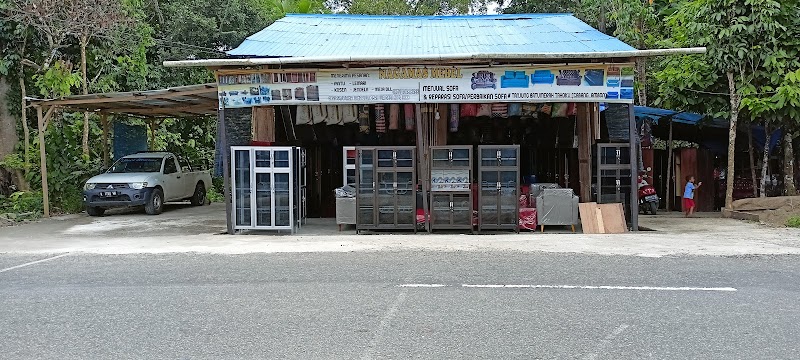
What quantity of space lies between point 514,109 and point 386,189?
3.65 m

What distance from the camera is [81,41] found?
18.7 meters

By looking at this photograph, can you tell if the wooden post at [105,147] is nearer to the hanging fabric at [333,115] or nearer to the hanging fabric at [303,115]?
the hanging fabric at [303,115]

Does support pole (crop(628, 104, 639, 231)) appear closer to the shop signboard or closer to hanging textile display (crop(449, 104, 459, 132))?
the shop signboard

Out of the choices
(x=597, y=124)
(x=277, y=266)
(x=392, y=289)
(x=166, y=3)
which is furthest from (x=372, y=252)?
(x=166, y=3)

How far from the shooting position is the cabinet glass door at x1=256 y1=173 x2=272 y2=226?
1304 centimetres

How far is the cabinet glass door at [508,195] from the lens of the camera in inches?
506

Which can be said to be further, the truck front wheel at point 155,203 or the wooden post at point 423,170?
the truck front wheel at point 155,203

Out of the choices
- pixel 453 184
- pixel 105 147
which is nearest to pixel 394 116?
pixel 453 184

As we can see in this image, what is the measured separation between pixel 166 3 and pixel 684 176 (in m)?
19.4

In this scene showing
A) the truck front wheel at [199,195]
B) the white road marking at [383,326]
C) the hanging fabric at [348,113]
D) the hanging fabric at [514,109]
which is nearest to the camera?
the white road marking at [383,326]

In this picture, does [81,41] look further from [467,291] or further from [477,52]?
[467,291]

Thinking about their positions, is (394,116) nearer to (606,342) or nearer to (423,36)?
(423,36)

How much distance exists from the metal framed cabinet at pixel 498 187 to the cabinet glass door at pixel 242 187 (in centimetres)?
455

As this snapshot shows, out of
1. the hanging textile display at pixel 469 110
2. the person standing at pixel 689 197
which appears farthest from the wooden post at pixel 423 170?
the person standing at pixel 689 197
